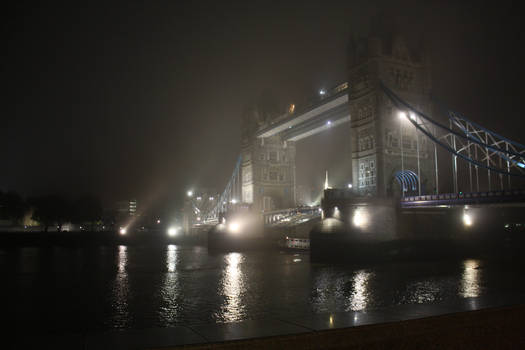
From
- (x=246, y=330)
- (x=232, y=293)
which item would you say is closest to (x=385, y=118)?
(x=232, y=293)

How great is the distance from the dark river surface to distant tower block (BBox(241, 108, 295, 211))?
1293 inches

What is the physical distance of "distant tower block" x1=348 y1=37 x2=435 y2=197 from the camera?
30.2 metres

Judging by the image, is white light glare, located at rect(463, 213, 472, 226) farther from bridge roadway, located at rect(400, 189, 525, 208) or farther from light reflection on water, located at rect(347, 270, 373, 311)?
light reflection on water, located at rect(347, 270, 373, 311)

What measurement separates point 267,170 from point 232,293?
42.0 m

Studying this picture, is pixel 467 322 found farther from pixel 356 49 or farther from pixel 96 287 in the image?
pixel 356 49

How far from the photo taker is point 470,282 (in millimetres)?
14938

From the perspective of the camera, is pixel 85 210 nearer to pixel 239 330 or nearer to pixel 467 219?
pixel 467 219

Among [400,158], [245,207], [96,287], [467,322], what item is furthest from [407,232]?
[245,207]

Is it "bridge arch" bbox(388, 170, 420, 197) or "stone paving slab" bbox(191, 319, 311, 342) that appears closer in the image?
"stone paving slab" bbox(191, 319, 311, 342)

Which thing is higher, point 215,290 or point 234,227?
point 234,227

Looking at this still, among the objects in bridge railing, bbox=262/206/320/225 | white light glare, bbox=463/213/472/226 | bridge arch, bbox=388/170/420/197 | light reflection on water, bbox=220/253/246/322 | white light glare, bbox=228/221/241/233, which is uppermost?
bridge arch, bbox=388/170/420/197

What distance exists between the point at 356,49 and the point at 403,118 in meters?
6.23

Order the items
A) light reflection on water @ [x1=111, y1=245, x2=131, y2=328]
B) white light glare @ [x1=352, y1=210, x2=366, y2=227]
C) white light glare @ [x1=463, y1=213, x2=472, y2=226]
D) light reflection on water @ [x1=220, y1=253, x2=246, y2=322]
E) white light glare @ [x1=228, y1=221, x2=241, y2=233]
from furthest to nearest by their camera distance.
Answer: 1. white light glare @ [x1=228, y1=221, x2=241, y2=233]
2. white light glare @ [x1=463, y1=213, x2=472, y2=226]
3. white light glare @ [x1=352, y1=210, x2=366, y2=227]
4. light reflection on water @ [x1=220, y1=253, x2=246, y2=322]
5. light reflection on water @ [x1=111, y1=245, x2=131, y2=328]

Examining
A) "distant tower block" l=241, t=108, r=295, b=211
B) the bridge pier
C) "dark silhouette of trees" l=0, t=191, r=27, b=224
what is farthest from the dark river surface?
"dark silhouette of trees" l=0, t=191, r=27, b=224
